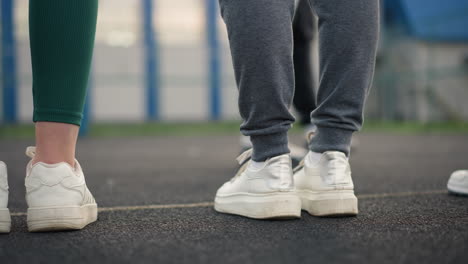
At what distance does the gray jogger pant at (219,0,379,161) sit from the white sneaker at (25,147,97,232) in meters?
0.36

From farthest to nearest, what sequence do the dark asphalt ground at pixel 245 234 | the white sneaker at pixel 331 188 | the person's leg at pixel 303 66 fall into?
1. the person's leg at pixel 303 66
2. the white sneaker at pixel 331 188
3. the dark asphalt ground at pixel 245 234

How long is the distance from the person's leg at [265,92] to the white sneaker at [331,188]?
2.3 inches

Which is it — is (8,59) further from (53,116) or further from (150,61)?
(53,116)

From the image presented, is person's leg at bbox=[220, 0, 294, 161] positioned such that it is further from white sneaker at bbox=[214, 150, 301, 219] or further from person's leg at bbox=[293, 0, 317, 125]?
person's leg at bbox=[293, 0, 317, 125]

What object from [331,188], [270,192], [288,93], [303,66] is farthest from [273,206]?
[303,66]

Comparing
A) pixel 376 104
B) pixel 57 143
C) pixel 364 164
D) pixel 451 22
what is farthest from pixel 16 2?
pixel 57 143

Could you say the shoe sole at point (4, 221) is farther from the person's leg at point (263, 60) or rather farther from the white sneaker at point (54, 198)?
the person's leg at point (263, 60)

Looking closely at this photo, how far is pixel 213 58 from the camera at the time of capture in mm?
9906

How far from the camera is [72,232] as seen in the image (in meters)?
0.98

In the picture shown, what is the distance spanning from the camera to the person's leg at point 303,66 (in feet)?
6.98

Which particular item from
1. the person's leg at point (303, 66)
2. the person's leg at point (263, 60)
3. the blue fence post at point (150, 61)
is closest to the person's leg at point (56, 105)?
the person's leg at point (263, 60)

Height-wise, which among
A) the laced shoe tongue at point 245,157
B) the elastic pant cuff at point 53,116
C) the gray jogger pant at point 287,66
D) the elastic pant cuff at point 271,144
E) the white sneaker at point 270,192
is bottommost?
the white sneaker at point 270,192

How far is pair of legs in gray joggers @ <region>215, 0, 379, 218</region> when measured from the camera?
1.01 m

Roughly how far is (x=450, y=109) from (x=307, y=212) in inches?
320
